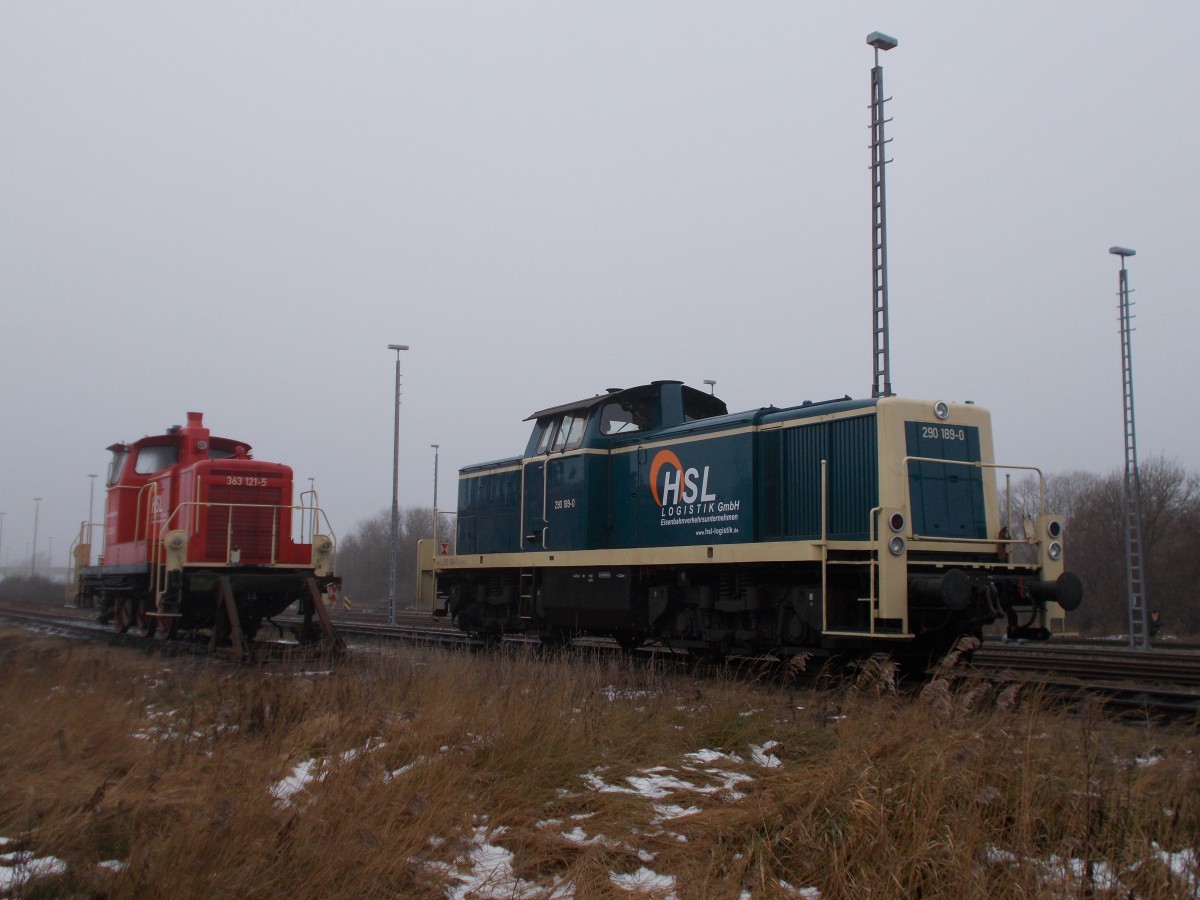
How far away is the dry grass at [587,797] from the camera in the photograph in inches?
171

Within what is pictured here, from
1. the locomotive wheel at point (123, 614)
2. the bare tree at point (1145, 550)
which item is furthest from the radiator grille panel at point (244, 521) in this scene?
A: the bare tree at point (1145, 550)

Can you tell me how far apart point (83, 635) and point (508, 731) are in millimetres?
14962

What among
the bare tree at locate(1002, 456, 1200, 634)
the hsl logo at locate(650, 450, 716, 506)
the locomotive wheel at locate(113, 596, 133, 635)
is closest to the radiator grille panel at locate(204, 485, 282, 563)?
the locomotive wheel at locate(113, 596, 133, 635)

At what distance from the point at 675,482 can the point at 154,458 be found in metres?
9.68

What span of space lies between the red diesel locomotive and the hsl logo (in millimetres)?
4441

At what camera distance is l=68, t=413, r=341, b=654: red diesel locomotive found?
1330 cm

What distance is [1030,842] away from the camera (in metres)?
4.50

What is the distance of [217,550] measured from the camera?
559 inches

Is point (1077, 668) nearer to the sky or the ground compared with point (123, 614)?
nearer to the ground

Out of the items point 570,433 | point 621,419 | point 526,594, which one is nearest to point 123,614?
point 526,594

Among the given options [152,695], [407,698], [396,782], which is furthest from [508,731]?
[152,695]

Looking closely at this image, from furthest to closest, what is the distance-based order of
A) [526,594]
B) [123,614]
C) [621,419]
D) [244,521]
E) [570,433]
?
[123,614]
[526,594]
[244,521]
[570,433]
[621,419]

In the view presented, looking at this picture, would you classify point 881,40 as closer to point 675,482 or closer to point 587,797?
point 675,482

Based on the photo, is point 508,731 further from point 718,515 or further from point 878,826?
point 718,515
